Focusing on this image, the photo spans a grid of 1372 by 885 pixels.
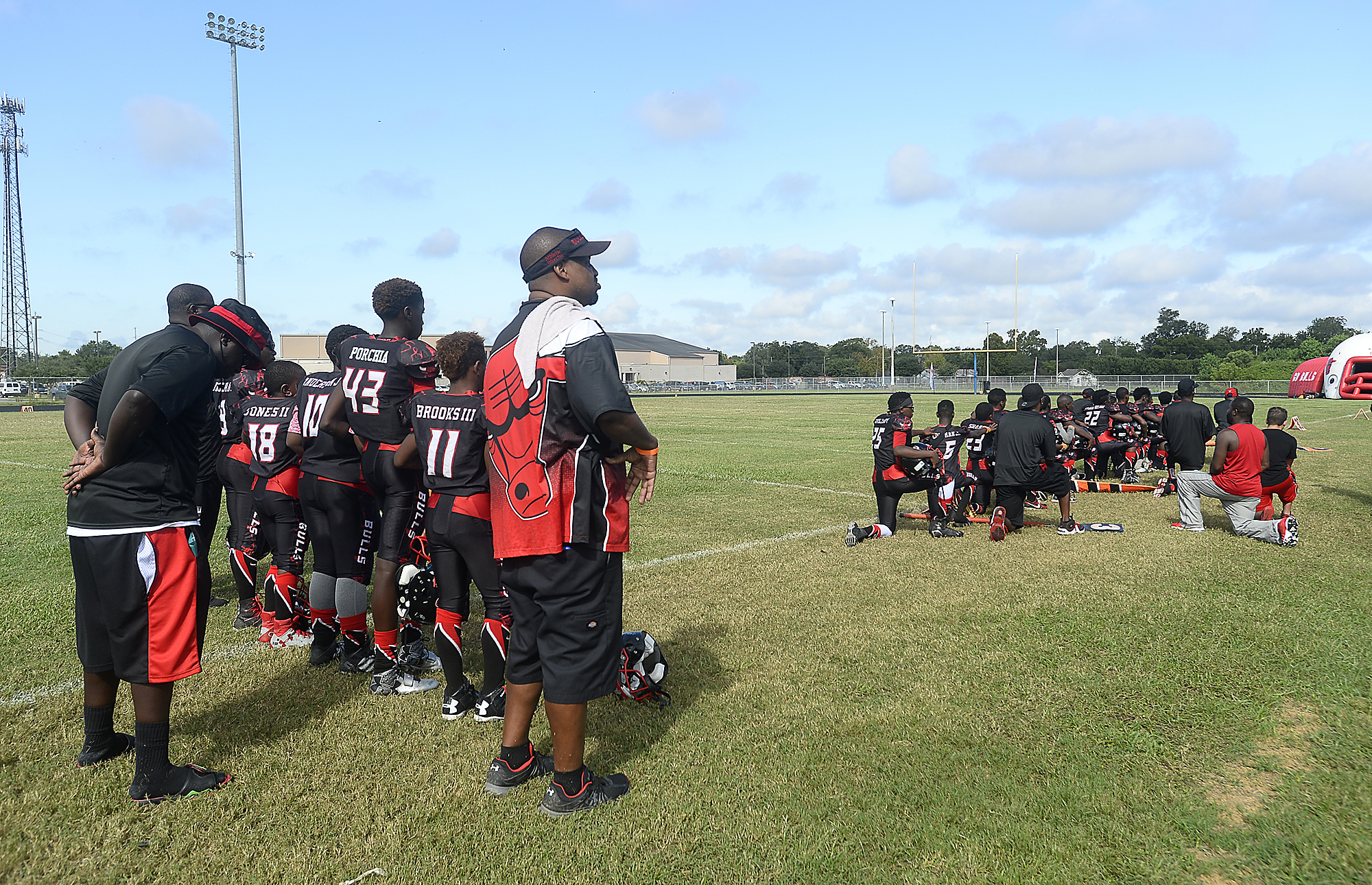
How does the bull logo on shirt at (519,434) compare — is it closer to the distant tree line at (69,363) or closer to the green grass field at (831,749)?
the green grass field at (831,749)

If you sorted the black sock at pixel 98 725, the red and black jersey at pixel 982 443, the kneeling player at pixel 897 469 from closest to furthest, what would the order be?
the black sock at pixel 98 725, the kneeling player at pixel 897 469, the red and black jersey at pixel 982 443

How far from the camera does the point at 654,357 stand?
11494 centimetres

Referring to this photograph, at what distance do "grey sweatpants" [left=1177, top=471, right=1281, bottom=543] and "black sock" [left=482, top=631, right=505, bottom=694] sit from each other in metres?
8.17

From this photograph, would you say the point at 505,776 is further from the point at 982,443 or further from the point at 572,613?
the point at 982,443

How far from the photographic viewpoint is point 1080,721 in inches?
158

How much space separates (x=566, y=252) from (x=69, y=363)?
364 feet

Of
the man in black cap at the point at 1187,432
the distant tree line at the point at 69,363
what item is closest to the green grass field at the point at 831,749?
the man in black cap at the point at 1187,432

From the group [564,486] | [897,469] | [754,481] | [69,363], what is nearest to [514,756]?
[564,486]

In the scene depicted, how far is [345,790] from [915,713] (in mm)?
2793

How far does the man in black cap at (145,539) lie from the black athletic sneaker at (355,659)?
1373mm

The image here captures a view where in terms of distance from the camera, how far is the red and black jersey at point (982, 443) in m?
10.0

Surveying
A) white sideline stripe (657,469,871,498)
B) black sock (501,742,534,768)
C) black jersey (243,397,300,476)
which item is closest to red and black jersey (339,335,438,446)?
black jersey (243,397,300,476)

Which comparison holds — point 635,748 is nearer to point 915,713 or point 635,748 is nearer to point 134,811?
point 915,713

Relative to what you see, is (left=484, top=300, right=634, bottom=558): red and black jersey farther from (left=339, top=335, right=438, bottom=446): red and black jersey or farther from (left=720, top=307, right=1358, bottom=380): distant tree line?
(left=720, top=307, right=1358, bottom=380): distant tree line
